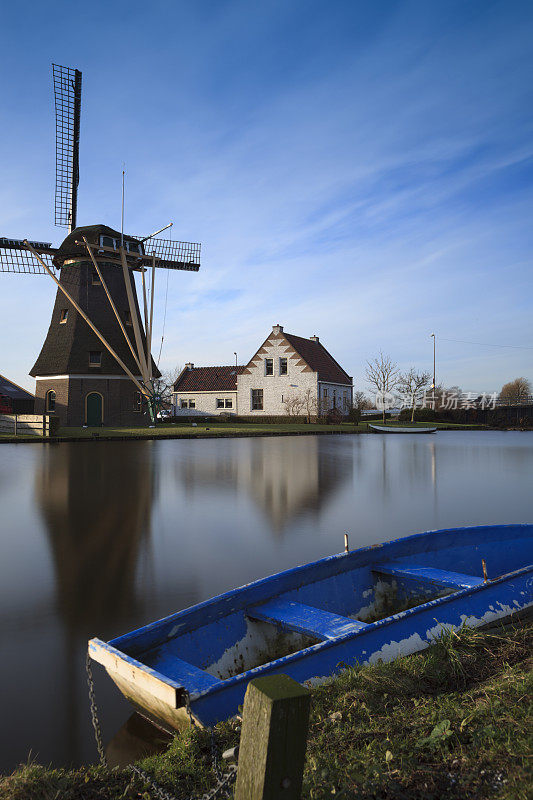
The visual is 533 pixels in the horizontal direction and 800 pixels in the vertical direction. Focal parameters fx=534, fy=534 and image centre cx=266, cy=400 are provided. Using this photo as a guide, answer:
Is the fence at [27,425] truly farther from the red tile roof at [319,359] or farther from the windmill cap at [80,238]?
the red tile roof at [319,359]

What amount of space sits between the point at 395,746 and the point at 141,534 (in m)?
5.96

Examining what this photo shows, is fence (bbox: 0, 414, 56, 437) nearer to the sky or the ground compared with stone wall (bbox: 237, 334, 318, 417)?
nearer to the ground

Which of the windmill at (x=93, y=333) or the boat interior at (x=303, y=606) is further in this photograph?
the windmill at (x=93, y=333)

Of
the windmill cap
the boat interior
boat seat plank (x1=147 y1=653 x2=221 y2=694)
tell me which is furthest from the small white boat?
boat seat plank (x1=147 y1=653 x2=221 y2=694)

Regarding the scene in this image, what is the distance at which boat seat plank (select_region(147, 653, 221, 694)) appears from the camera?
308 centimetres

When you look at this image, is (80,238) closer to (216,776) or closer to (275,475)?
(275,475)

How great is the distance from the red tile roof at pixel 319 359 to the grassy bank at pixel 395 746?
45.7 m

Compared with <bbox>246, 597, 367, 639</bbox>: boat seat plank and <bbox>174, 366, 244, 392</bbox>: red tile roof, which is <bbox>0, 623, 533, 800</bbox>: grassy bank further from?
<bbox>174, 366, 244, 392</bbox>: red tile roof

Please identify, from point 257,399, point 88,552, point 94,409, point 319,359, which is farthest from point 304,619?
point 319,359

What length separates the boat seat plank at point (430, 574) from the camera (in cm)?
486

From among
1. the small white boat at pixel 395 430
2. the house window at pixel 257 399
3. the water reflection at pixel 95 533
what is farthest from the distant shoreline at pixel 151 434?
the water reflection at pixel 95 533

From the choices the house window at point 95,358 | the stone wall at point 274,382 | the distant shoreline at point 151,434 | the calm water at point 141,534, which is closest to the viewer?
the calm water at point 141,534

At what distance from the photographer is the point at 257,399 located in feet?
170

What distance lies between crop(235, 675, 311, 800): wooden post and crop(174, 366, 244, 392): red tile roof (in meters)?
50.9
